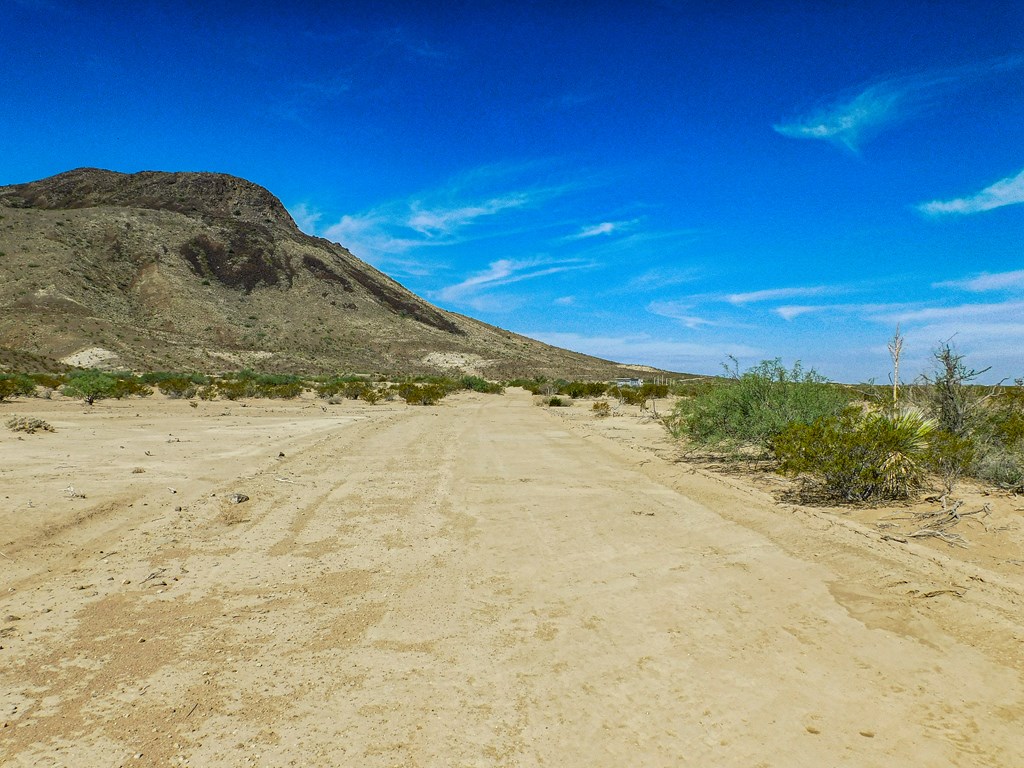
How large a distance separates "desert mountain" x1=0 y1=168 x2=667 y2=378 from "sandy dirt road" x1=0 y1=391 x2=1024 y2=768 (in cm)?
5557

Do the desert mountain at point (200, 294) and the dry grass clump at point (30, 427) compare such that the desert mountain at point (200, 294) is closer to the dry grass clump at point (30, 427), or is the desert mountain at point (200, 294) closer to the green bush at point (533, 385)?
the green bush at point (533, 385)

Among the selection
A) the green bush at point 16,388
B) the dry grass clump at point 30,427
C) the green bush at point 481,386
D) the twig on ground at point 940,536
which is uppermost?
the green bush at point 481,386

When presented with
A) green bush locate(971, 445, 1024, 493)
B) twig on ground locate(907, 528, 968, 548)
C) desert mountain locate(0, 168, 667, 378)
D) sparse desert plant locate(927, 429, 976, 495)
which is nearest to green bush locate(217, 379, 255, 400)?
desert mountain locate(0, 168, 667, 378)

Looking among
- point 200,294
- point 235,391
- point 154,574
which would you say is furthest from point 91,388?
point 200,294

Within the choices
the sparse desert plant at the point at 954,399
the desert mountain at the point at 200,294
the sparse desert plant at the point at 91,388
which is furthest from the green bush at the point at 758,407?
the desert mountain at the point at 200,294

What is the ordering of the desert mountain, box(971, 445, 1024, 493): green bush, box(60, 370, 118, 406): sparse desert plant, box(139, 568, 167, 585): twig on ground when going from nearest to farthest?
box(139, 568, 167, 585): twig on ground
box(971, 445, 1024, 493): green bush
box(60, 370, 118, 406): sparse desert plant
the desert mountain

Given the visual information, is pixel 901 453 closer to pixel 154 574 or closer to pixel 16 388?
pixel 154 574

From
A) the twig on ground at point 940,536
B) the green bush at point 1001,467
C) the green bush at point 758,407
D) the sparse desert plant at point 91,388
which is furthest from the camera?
the sparse desert plant at point 91,388

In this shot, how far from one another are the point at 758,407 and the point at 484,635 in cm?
1052

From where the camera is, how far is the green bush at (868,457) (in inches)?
368

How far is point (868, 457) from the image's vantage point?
9477 mm

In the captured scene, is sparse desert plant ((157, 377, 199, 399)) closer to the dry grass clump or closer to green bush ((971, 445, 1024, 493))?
the dry grass clump

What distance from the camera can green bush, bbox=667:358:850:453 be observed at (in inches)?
501

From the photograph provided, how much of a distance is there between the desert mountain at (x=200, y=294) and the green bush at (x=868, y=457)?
59182 millimetres
